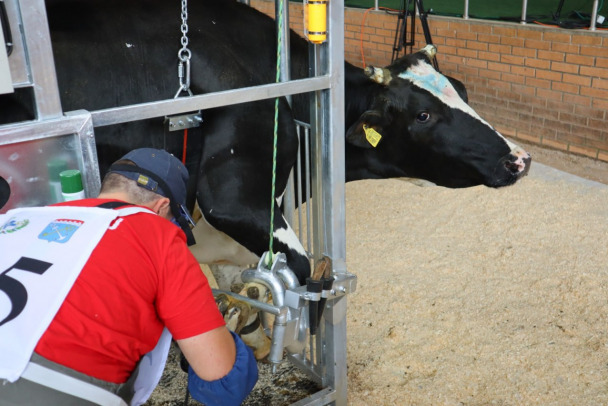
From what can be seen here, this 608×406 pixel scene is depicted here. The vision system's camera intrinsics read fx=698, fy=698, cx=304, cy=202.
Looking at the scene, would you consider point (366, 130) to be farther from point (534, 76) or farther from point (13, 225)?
point (534, 76)

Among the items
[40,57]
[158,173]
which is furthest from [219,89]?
[40,57]

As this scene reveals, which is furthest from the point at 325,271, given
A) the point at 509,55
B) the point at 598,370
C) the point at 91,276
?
the point at 509,55

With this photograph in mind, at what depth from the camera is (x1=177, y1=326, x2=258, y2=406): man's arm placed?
5.90 ft

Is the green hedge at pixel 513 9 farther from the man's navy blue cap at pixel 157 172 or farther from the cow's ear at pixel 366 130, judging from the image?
the man's navy blue cap at pixel 157 172

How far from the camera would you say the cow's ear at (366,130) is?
3.47 m

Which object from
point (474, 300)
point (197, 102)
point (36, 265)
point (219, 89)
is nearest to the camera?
point (36, 265)

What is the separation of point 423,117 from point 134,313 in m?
2.25

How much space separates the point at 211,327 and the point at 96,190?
0.57 meters

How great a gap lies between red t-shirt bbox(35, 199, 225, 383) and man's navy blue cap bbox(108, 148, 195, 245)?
136 millimetres

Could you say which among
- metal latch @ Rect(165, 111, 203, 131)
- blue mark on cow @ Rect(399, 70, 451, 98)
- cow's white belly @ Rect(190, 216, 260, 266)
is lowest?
cow's white belly @ Rect(190, 216, 260, 266)

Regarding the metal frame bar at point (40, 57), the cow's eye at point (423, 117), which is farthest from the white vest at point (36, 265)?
the cow's eye at point (423, 117)

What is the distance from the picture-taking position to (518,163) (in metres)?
3.61

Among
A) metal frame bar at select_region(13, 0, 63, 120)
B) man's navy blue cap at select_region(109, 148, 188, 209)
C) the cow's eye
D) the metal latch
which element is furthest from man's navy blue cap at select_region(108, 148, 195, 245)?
the cow's eye

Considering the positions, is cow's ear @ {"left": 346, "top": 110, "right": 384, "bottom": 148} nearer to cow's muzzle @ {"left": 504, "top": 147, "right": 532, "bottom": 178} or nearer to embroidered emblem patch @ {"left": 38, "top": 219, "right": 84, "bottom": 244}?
cow's muzzle @ {"left": 504, "top": 147, "right": 532, "bottom": 178}
